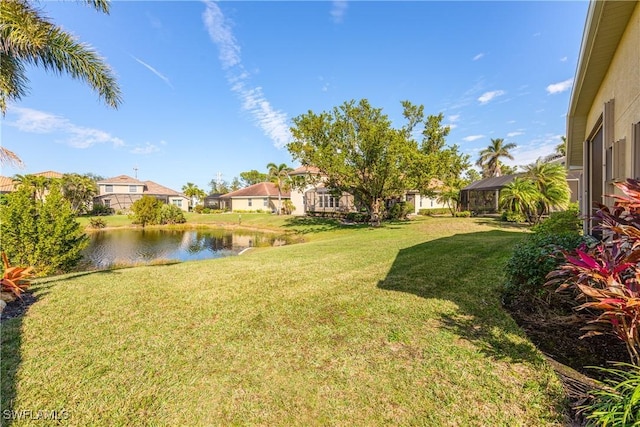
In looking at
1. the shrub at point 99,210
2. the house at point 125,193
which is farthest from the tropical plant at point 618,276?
the house at point 125,193

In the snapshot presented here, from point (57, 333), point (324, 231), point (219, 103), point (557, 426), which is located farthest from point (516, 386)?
point (219, 103)

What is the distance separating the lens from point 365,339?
3602mm

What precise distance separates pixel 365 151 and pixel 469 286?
13.5 m

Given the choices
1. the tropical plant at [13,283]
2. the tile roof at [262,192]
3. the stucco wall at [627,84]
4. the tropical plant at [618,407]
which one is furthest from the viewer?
the tile roof at [262,192]

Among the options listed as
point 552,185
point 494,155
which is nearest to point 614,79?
point 552,185

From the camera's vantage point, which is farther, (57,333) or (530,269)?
(530,269)

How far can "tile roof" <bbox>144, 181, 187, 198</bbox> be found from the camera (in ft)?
154

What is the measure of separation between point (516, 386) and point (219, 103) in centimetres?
2445

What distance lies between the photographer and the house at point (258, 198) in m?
43.1

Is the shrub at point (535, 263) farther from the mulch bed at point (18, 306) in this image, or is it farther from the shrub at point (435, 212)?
the shrub at point (435, 212)

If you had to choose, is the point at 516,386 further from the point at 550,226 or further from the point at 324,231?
the point at 324,231

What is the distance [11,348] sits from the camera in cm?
346

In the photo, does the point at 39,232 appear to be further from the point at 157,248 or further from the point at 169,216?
the point at 169,216

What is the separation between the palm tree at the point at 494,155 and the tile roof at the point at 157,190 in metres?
50.7
